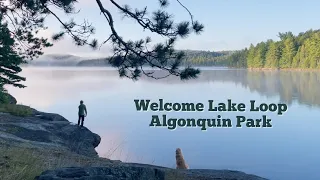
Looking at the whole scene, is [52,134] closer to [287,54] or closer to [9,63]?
[9,63]

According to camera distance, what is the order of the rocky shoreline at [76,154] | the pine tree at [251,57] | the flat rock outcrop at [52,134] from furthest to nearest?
1. the pine tree at [251,57]
2. the flat rock outcrop at [52,134]
3. the rocky shoreline at [76,154]

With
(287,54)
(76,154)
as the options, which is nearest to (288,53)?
(287,54)

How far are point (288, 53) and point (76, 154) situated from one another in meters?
90.9

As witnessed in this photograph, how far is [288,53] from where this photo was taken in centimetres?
9494

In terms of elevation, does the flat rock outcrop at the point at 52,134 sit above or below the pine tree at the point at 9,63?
below

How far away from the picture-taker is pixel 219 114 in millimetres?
24078

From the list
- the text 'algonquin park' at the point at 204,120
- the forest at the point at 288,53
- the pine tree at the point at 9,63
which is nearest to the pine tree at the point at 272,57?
the forest at the point at 288,53

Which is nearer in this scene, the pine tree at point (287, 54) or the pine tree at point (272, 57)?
the pine tree at point (287, 54)

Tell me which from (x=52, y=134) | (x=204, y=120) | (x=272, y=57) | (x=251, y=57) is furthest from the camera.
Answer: (x=251, y=57)

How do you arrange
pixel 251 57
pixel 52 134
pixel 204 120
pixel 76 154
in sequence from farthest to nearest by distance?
pixel 251 57 < pixel 204 120 < pixel 52 134 < pixel 76 154

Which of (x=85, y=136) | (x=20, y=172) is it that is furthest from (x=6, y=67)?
(x=20, y=172)

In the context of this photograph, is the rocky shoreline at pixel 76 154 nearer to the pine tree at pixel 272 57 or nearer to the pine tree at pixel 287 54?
the pine tree at pixel 287 54

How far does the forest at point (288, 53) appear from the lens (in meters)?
86.3

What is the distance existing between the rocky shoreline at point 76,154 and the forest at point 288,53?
255 ft
